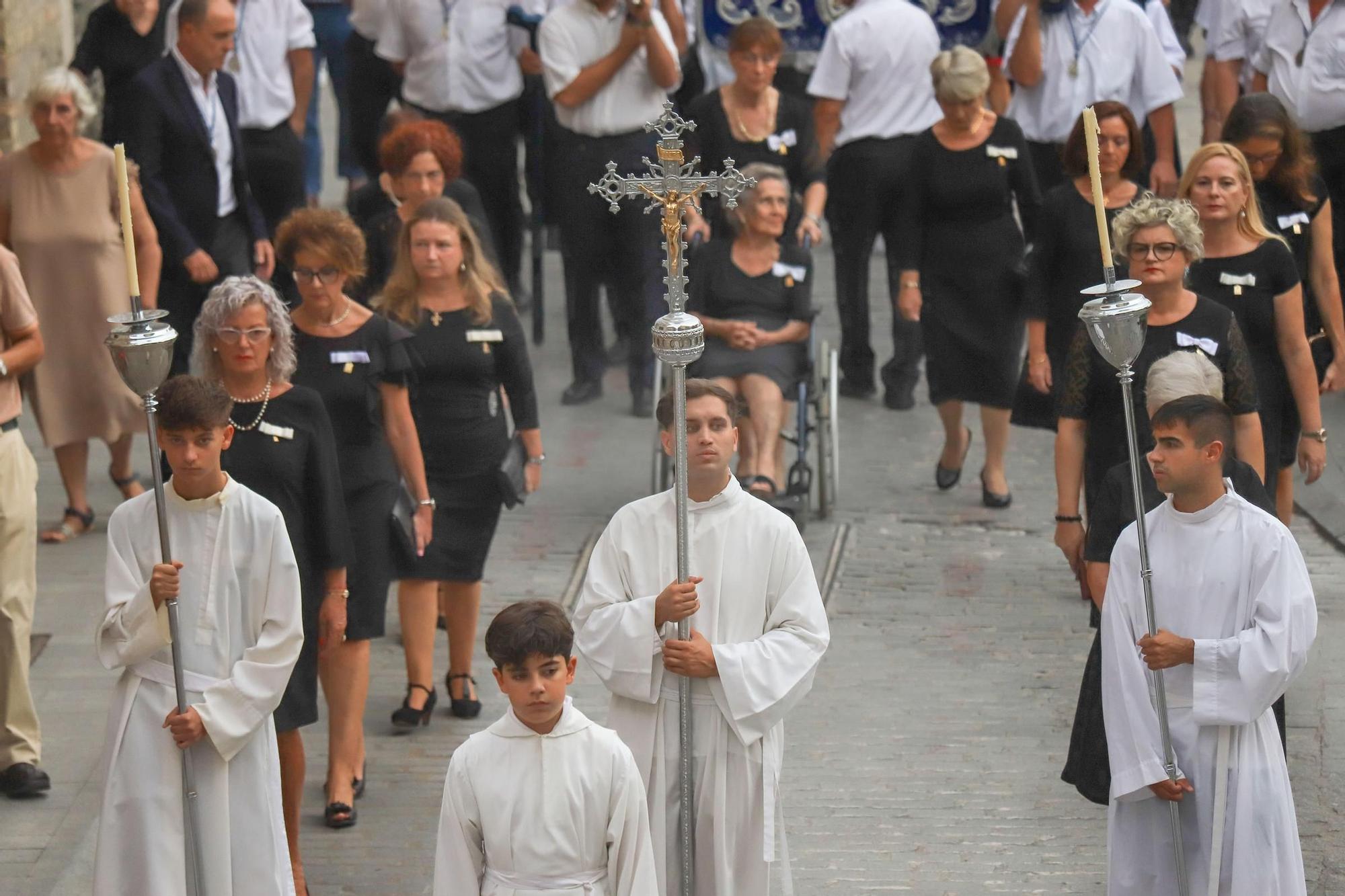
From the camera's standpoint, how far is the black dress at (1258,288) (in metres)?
8.34

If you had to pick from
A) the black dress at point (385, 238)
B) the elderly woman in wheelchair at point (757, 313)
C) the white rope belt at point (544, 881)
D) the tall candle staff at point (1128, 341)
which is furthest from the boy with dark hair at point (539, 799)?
the elderly woman in wheelchair at point (757, 313)

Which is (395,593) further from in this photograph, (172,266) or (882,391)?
(882,391)

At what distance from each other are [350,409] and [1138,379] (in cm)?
279

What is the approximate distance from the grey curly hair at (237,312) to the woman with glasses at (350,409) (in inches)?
23.6

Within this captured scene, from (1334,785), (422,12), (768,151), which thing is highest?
(422,12)

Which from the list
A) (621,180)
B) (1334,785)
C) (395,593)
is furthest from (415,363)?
(1334,785)

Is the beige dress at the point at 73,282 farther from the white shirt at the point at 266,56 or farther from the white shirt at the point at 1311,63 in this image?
the white shirt at the point at 1311,63

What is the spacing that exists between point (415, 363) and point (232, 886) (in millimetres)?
2669

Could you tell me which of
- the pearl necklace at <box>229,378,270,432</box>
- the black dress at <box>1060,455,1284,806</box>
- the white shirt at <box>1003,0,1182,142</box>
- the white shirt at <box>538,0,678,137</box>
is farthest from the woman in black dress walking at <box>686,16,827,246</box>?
the black dress at <box>1060,455,1284,806</box>

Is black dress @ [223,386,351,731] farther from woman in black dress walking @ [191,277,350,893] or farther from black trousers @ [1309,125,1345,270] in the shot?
black trousers @ [1309,125,1345,270]

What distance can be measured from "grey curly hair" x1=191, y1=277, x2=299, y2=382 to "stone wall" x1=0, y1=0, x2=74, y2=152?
261 inches

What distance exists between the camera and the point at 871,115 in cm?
1266

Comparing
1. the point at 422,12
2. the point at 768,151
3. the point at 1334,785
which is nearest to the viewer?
the point at 1334,785

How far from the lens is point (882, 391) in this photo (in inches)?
532
